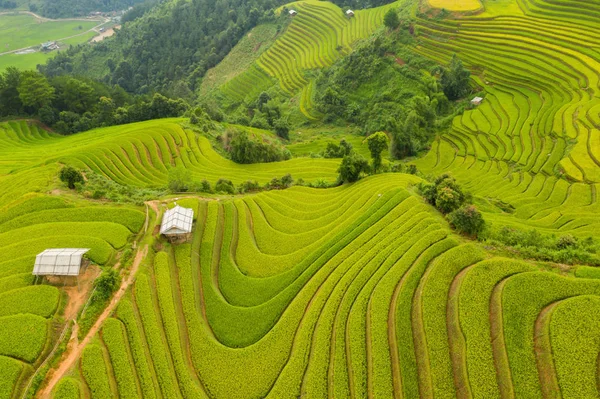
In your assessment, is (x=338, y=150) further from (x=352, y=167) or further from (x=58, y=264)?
(x=58, y=264)

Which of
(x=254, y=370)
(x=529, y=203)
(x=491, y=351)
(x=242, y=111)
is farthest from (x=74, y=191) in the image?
(x=242, y=111)

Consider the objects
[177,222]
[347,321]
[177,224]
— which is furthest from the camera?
[177,222]

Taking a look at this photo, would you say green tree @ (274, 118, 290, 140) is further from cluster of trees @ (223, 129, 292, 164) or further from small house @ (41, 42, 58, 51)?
small house @ (41, 42, 58, 51)

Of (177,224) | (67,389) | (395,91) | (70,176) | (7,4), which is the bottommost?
(395,91)

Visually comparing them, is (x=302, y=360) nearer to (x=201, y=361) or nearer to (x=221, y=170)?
(x=201, y=361)

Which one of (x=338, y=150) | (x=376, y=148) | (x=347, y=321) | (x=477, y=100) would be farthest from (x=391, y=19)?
(x=347, y=321)

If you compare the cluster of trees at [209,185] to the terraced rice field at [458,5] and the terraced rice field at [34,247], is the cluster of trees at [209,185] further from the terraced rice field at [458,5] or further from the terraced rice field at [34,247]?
the terraced rice field at [458,5]

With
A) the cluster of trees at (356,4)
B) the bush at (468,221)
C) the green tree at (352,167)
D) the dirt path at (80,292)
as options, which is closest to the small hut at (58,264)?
the dirt path at (80,292)

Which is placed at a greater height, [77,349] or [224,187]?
[77,349]
